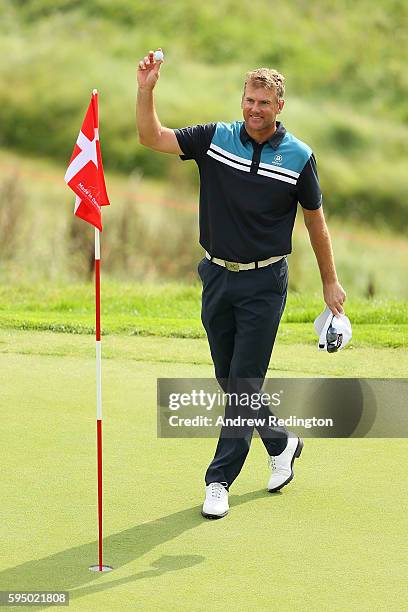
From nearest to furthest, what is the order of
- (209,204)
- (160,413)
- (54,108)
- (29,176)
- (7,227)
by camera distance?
(209,204) < (160,413) < (7,227) < (29,176) < (54,108)

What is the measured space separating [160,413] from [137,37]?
17.2 meters

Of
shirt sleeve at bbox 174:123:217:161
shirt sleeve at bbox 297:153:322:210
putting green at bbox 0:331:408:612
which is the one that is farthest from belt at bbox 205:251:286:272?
putting green at bbox 0:331:408:612

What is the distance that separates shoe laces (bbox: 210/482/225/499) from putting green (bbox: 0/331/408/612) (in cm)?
9

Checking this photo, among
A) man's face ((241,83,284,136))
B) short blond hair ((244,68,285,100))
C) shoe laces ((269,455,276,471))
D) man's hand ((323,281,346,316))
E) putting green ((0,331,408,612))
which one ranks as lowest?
putting green ((0,331,408,612))

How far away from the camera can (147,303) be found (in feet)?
35.7

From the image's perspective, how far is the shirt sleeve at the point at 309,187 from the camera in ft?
18.2

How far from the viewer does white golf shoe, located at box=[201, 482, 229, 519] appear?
5406mm

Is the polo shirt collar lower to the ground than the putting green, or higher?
higher

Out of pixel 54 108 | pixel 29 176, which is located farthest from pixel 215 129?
pixel 54 108

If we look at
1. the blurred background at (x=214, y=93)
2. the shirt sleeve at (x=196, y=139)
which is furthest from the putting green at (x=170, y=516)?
the blurred background at (x=214, y=93)

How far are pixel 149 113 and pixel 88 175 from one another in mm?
621

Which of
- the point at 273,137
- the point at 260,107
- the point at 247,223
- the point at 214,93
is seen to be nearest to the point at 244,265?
the point at 247,223

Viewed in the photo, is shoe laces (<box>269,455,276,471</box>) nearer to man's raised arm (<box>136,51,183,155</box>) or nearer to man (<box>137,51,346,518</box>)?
man (<box>137,51,346,518</box>)

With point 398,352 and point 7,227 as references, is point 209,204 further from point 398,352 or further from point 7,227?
point 7,227
